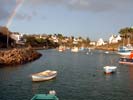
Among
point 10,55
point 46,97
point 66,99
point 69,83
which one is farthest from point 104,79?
point 10,55

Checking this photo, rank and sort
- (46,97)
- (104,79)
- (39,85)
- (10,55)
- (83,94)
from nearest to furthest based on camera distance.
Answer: (46,97) → (83,94) → (39,85) → (104,79) → (10,55)

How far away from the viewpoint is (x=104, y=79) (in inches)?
2623

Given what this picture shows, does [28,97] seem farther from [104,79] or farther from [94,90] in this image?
[104,79]

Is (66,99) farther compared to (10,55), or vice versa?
(10,55)

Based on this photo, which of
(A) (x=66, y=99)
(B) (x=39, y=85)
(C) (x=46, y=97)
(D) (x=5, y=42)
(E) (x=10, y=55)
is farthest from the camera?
(D) (x=5, y=42)

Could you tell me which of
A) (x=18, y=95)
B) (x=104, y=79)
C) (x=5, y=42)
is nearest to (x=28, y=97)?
(x=18, y=95)

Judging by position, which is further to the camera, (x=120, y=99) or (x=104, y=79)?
(x=104, y=79)

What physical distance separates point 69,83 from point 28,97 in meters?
14.6

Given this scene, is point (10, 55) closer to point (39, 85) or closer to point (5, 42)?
point (39, 85)

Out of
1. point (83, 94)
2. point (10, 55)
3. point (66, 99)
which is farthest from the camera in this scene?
point (10, 55)

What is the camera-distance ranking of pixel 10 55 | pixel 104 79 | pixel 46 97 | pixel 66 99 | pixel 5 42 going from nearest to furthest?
pixel 46 97 → pixel 66 99 → pixel 104 79 → pixel 10 55 → pixel 5 42

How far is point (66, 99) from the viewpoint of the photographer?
149 ft

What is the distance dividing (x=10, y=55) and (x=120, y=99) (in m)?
57.6

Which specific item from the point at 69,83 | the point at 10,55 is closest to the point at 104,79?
the point at 69,83
